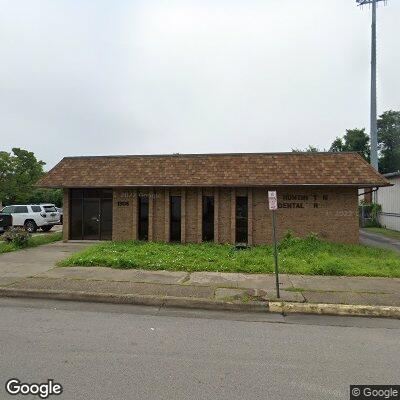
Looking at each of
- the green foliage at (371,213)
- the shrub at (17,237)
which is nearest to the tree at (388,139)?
the green foliage at (371,213)

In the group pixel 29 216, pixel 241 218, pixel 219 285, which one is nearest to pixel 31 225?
pixel 29 216

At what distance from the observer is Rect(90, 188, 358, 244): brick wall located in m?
15.4

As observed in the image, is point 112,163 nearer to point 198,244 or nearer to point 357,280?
point 198,244

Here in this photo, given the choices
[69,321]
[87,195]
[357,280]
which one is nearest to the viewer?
[69,321]

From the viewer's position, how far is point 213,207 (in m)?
16.2

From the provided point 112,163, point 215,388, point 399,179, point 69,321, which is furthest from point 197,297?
point 399,179

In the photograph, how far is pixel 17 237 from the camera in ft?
49.5

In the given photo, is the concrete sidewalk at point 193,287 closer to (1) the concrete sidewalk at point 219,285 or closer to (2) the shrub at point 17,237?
(1) the concrete sidewalk at point 219,285

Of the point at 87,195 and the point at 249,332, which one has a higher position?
the point at 87,195

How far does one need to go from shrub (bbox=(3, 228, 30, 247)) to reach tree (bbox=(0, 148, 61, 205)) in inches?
1053

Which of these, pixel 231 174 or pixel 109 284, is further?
pixel 231 174

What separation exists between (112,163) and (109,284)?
10069 mm

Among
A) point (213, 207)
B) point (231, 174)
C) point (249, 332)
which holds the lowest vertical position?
point (249, 332)

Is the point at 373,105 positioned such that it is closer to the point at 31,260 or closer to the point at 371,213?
the point at 371,213
